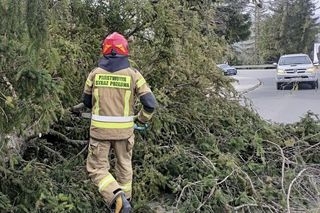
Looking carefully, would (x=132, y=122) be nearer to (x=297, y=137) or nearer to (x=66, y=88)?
(x=66, y=88)

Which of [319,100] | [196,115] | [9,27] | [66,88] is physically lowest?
[319,100]

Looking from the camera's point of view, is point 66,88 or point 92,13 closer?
point 66,88

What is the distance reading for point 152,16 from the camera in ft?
23.6

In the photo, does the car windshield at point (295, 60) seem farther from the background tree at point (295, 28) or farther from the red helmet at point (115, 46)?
the background tree at point (295, 28)

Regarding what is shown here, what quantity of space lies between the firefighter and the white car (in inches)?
825

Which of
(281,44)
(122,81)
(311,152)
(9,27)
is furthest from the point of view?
(281,44)

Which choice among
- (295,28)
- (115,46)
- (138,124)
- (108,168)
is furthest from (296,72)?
(295,28)

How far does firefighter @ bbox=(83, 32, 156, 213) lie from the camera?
16.5 ft

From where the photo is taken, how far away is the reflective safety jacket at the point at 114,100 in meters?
5.05

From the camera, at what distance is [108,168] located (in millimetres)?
5227

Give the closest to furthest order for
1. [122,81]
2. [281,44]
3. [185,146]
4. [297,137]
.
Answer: [122,81] < [185,146] < [297,137] < [281,44]

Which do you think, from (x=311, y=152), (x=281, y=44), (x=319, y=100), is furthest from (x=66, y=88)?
(x=281, y=44)

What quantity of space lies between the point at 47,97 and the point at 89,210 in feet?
4.50

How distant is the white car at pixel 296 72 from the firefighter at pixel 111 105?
20955mm
